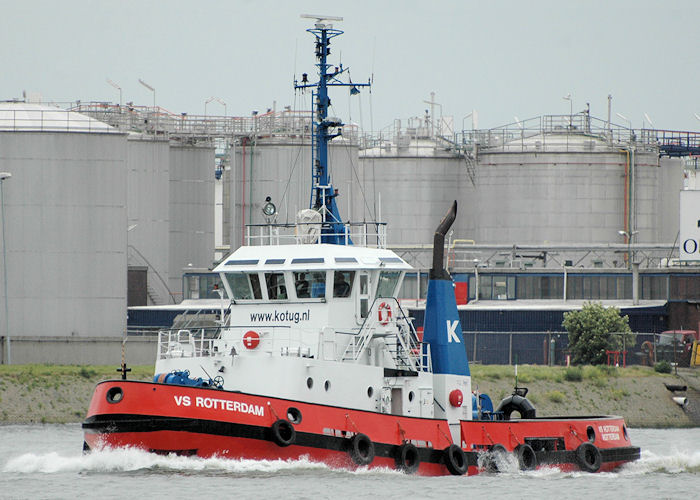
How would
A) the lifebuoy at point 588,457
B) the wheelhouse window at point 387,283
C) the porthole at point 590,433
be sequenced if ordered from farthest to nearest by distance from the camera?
the porthole at point 590,433, the lifebuoy at point 588,457, the wheelhouse window at point 387,283

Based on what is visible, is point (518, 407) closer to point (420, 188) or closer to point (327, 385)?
point (327, 385)

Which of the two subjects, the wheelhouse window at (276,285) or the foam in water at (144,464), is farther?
the wheelhouse window at (276,285)

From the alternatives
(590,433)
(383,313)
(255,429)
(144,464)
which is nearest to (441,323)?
(383,313)

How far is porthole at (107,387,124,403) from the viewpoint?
24.4 m

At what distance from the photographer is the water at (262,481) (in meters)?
23.7

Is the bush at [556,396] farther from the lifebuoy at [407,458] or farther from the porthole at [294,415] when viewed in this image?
the porthole at [294,415]

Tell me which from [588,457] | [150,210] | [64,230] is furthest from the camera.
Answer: [150,210]

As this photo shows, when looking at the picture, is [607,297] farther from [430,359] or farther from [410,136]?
[430,359]

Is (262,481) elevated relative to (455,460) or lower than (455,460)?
elevated

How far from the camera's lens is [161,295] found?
67.5 metres

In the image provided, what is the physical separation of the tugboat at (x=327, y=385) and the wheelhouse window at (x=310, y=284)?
0.02 metres

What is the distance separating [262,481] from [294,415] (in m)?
1.34

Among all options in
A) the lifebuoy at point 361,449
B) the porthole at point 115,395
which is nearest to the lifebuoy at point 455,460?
the lifebuoy at point 361,449

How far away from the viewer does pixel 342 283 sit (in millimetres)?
27125
